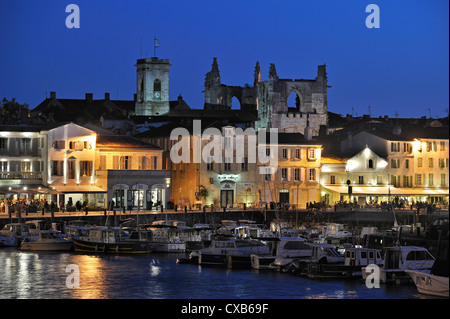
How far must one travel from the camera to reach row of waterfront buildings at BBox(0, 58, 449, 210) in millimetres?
82125

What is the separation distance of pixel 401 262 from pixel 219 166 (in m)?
39.0

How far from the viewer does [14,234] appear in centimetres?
6694

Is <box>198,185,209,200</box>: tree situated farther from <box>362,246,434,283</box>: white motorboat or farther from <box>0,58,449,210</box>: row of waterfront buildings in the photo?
<box>362,246,434,283</box>: white motorboat

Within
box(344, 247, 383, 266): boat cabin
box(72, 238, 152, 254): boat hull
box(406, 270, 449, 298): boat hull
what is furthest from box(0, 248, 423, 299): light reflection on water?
box(72, 238, 152, 254): boat hull

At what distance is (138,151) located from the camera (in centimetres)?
8588

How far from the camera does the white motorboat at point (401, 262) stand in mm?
48531

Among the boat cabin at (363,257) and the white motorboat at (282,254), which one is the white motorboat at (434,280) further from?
the white motorboat at (282,254)


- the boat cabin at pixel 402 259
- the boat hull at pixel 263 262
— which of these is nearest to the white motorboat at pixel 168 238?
the boat hull at pixel 263 262

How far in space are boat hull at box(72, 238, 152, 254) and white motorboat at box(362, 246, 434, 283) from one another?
60.2ft

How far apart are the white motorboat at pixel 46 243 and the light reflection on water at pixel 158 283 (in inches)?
182

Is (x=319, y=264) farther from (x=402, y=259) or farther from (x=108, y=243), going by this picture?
(x=108, y=243)

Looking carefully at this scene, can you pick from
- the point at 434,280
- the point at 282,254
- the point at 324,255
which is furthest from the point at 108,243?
the point at 434,280

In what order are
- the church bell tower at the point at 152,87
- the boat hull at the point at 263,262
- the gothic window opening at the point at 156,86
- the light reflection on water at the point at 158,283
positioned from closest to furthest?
1. the light reflection on water at the point at 158,283
2. the boat hull at the point at 263,262
3. the church bell tower at the point at 152,87
4. the gothic window opening at the point at 156,86
